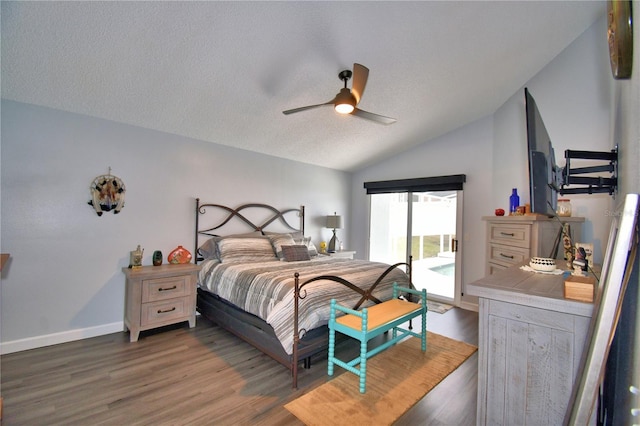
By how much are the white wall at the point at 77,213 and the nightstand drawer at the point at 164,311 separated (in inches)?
20.7

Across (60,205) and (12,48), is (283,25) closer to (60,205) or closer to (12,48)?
(12,48)

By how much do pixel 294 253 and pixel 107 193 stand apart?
2346mm

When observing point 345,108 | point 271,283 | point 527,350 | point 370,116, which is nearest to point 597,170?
point 527,350

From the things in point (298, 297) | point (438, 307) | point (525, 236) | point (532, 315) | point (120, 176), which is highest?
point (120, 176)

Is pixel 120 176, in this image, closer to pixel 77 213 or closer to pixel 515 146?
pixel 77 213

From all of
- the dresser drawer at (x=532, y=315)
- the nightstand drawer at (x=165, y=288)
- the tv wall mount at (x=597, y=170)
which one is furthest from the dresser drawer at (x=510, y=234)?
the nightstand drawer at (x=165, y=288)

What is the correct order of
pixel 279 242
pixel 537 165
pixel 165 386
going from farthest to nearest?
pixel 279 242
pixel 165 386
pixel 537 165

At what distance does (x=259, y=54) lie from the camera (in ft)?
7.98

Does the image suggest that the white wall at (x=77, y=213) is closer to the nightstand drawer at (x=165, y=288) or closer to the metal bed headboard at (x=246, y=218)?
the metal bed headboard at (x=246, y=218)

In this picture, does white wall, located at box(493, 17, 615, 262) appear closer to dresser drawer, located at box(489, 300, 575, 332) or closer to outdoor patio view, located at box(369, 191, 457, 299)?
outdoor patio view, located at box(369, 191, 457, 299)

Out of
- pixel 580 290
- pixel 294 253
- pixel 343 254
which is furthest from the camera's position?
pixel 343 254

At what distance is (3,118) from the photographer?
2.66 m

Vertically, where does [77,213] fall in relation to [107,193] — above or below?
below

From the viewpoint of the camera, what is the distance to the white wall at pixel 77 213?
8.91 feet
